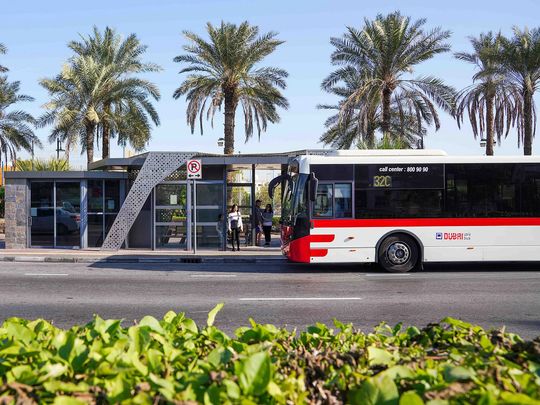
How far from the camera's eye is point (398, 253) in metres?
15.1

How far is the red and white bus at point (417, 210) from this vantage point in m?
15.0

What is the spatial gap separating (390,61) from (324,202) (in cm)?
1395

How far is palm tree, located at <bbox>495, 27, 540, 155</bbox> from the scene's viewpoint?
26.0 m

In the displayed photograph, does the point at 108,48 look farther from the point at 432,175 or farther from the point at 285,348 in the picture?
the point at 285,348

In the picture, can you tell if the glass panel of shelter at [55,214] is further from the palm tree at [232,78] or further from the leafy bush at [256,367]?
the leafy bush at [256,367]

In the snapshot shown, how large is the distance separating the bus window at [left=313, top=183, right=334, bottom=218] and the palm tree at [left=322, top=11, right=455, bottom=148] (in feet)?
42.0

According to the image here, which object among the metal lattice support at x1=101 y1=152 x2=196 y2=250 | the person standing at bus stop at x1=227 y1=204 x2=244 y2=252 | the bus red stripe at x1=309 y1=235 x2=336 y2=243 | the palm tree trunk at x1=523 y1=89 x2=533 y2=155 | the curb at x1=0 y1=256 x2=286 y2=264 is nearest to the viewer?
the bus red stripe at x1=309 y1=235 x2=336 y2=243

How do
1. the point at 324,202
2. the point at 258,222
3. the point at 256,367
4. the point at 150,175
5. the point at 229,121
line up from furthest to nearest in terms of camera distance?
1. the point at 229,121
2. the point at 258,222
3. the point at 150,175
4. the point at 324,202
5. the point at 256,367

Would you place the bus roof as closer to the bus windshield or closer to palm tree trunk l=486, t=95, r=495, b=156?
the bus windshield

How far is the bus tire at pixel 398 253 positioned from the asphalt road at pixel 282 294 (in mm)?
349

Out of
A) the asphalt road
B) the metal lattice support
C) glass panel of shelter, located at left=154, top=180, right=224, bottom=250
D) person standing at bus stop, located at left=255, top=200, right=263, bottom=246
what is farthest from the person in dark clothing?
the asphalt road

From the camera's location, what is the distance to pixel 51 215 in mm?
22234

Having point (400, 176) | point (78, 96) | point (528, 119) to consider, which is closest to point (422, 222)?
point (400, 176)

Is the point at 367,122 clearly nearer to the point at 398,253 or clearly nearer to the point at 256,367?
the point at 398,253
